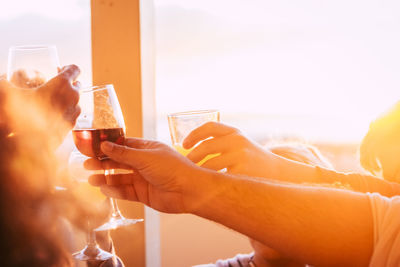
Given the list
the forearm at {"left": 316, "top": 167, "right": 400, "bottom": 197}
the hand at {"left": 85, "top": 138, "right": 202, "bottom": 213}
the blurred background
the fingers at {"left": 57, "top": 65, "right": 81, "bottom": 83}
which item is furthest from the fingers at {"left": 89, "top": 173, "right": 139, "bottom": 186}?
the blurred background

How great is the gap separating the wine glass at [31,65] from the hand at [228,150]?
45 cm

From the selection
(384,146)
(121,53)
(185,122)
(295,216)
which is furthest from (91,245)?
(121,53)

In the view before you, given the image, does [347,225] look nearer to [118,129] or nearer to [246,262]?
[118,129]

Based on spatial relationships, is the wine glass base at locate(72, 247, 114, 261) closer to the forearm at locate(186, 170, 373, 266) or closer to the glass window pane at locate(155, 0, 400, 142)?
the forearm at locate(186, 170, 373, 266)

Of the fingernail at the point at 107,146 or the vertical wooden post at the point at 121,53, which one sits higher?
the vertical wooden post at the point at 121,53

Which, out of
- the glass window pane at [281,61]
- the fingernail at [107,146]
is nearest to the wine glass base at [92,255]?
the fingernail at [107,146]

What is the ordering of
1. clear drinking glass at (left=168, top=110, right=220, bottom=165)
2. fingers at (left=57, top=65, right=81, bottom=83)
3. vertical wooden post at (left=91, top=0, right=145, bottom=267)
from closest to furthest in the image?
fingers at (left=57, top=65, right=81, bottom=83) < clear drinking glass at (left=168, top=110, right=220, bottom=165) < vertical wooden post at (left=91, top=0, right=145, bottom=267)

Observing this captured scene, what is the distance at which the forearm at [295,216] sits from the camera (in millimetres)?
1005

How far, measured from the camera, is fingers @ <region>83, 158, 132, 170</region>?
1092 mm

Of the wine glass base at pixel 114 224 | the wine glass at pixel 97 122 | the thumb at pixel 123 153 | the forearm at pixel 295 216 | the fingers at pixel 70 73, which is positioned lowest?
the wine glass base at pixel 114 224

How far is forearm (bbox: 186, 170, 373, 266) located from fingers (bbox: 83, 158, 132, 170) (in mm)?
218

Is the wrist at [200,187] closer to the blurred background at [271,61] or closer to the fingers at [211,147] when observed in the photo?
the fingers at [211,147]

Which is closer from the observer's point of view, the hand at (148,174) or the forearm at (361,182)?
the hand at (148,174)

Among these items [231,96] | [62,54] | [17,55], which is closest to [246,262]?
[231,96]
